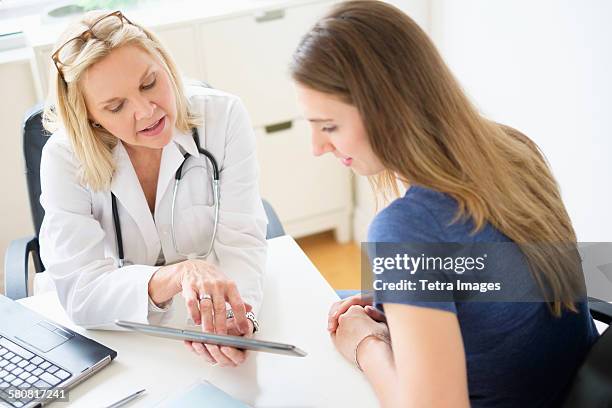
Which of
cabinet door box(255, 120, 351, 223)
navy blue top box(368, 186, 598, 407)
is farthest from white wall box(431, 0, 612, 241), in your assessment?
navy blue top box(368, 186, 598, 407)

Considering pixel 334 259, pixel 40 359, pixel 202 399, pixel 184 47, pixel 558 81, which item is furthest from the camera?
pixel 334 259

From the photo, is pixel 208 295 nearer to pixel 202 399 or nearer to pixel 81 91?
pixel 202 399

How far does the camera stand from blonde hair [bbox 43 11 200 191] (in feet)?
4.78

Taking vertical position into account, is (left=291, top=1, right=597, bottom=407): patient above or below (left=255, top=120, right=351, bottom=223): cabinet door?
above

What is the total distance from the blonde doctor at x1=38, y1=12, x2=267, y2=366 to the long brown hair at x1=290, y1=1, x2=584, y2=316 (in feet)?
1.45

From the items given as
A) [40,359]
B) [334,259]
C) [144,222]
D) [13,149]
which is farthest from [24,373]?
[334,259]

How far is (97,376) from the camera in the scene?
4.13 feet

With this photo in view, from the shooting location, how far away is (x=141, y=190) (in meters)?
1.58

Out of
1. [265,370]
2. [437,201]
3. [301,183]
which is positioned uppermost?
[437,201]

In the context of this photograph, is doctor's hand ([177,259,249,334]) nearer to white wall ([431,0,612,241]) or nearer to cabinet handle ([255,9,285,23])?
white wall ([431,0,612,241])

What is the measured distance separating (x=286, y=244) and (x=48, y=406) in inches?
24.7

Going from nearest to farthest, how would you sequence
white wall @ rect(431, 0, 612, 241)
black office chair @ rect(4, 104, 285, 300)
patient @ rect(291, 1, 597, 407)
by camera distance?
patient @ rect(291, 1, 597, 407) → black office chair @ rect(4, 104, 285, 300) → white wall @ rect(431, 0, 612, 241)

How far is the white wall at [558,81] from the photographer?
186cm

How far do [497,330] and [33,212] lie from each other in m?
1.16
